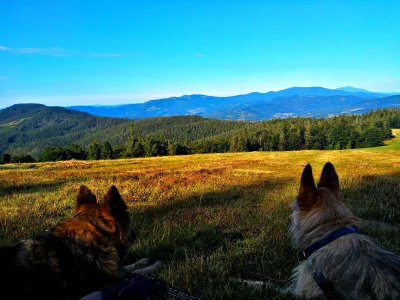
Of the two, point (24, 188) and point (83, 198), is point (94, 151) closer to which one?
point (24, 188)

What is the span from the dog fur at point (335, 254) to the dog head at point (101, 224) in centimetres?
204

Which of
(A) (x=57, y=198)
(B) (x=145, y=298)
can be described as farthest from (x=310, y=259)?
(A) (x=57, y=198)

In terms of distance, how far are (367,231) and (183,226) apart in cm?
416

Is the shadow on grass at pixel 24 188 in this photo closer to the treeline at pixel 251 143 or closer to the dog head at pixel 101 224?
the dog head at pixel 101 224

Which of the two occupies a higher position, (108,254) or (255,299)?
(108,254)

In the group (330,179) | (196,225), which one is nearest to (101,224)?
(330,179)

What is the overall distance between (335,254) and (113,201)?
2.45 m

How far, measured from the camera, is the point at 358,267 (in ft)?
9.06

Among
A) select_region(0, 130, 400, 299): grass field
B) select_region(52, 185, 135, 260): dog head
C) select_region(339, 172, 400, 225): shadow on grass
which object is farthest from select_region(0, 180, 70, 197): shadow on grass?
select_region(339, 172, 400, 225): shadow on grass

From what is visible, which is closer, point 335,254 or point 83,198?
point 335,254

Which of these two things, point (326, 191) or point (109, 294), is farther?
point (326, 191)

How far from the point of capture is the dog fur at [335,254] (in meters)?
2.67

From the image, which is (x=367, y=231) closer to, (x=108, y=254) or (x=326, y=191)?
(x=326, y=191)

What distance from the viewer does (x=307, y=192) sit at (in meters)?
3.10
